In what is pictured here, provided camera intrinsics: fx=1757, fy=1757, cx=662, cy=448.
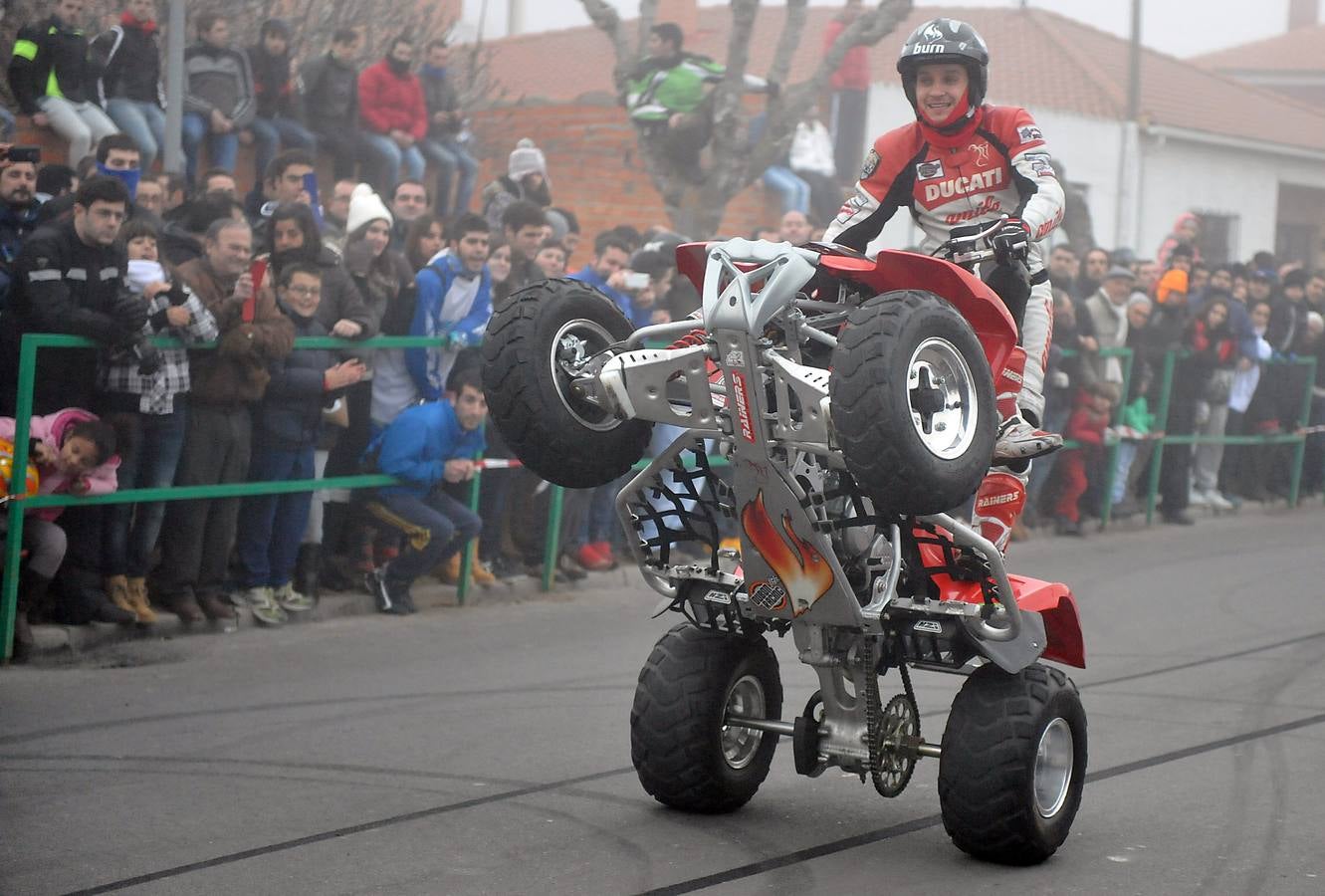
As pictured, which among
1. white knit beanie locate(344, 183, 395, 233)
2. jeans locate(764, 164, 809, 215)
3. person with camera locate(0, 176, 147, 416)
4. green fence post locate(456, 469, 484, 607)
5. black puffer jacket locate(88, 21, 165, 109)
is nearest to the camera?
person with camera locate(0, 176, 147, 416)

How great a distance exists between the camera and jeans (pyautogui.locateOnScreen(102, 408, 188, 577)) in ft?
30.1

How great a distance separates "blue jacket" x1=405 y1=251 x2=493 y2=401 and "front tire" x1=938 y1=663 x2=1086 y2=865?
562cm

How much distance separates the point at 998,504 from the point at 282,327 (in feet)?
15.7

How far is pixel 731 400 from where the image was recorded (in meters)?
5.35

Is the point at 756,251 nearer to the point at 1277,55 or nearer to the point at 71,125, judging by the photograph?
the point at 71,125

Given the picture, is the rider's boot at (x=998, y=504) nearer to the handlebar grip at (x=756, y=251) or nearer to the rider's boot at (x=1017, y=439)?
the rider's boot at (x=1017, y=439)

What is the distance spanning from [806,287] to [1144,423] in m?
10.9

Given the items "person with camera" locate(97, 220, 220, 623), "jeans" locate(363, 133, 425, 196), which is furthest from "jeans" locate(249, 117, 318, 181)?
"person with camera" locate(97, 220, 220, 623)

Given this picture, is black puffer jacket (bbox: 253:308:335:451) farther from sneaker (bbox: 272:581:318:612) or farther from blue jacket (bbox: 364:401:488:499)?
sneaker (bbox: 272:581:318:612)

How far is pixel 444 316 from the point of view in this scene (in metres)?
11.1

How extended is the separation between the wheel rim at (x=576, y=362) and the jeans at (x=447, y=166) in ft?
32.9

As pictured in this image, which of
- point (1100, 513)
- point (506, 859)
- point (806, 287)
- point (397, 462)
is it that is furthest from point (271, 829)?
point (1100, 513)

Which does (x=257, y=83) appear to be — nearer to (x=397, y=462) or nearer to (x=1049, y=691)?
(x=397, y=462)

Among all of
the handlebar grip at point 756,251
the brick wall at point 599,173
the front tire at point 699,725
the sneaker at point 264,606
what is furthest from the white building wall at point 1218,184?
the handlebar grip at point 756,251
